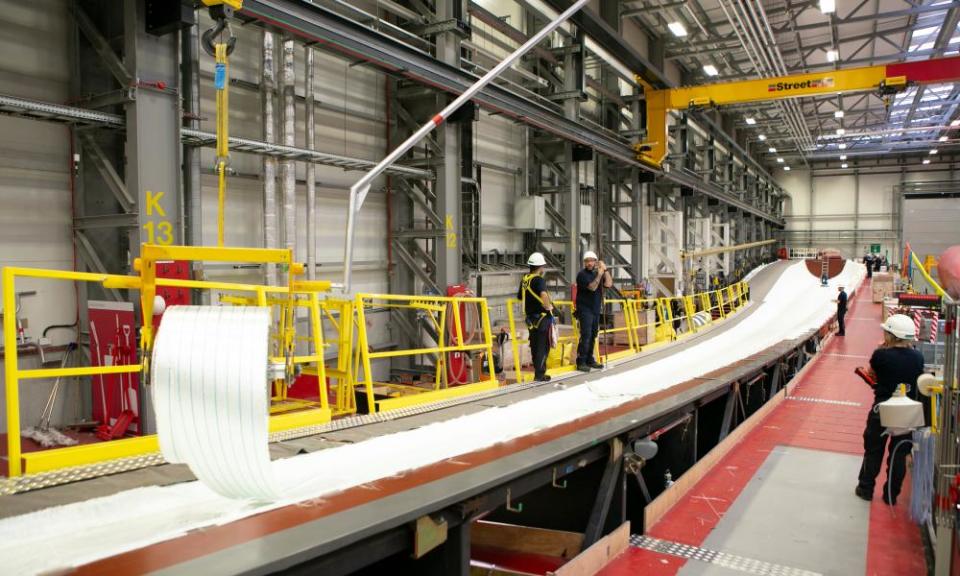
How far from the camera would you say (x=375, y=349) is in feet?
36.6

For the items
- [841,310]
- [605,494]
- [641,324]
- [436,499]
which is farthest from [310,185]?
[841,310]

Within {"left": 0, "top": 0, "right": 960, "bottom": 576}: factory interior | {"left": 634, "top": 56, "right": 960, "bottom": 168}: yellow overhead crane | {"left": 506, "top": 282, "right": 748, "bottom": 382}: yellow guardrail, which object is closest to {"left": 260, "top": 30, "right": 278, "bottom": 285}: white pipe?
{"left": 0, "top": 0, "right": 960, "bottom": 576}: factory interior

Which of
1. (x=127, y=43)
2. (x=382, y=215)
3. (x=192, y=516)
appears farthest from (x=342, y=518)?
(x=382, y=215)

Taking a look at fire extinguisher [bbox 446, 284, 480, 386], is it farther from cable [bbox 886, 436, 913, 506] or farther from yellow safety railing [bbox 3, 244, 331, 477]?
yellow safety railing [bbox 3, 244, 331, 477]

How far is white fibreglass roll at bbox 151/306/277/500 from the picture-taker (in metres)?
2.64

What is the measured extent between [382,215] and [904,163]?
44.8 meters

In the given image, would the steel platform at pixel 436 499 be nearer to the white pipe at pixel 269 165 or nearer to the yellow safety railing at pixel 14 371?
the yellow safety railing at pixel 14 371

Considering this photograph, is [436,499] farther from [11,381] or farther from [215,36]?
[215,36]

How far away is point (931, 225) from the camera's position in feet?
121

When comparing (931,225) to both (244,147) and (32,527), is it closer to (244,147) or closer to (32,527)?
(244,147)

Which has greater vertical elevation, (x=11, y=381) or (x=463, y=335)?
(x=11, y=381)

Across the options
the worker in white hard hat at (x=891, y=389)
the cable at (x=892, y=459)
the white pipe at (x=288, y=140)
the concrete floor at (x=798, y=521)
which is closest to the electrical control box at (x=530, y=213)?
the white pipe at (x=288, y=140)

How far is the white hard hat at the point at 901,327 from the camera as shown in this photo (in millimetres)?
5121

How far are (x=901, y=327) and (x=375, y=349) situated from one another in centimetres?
809
